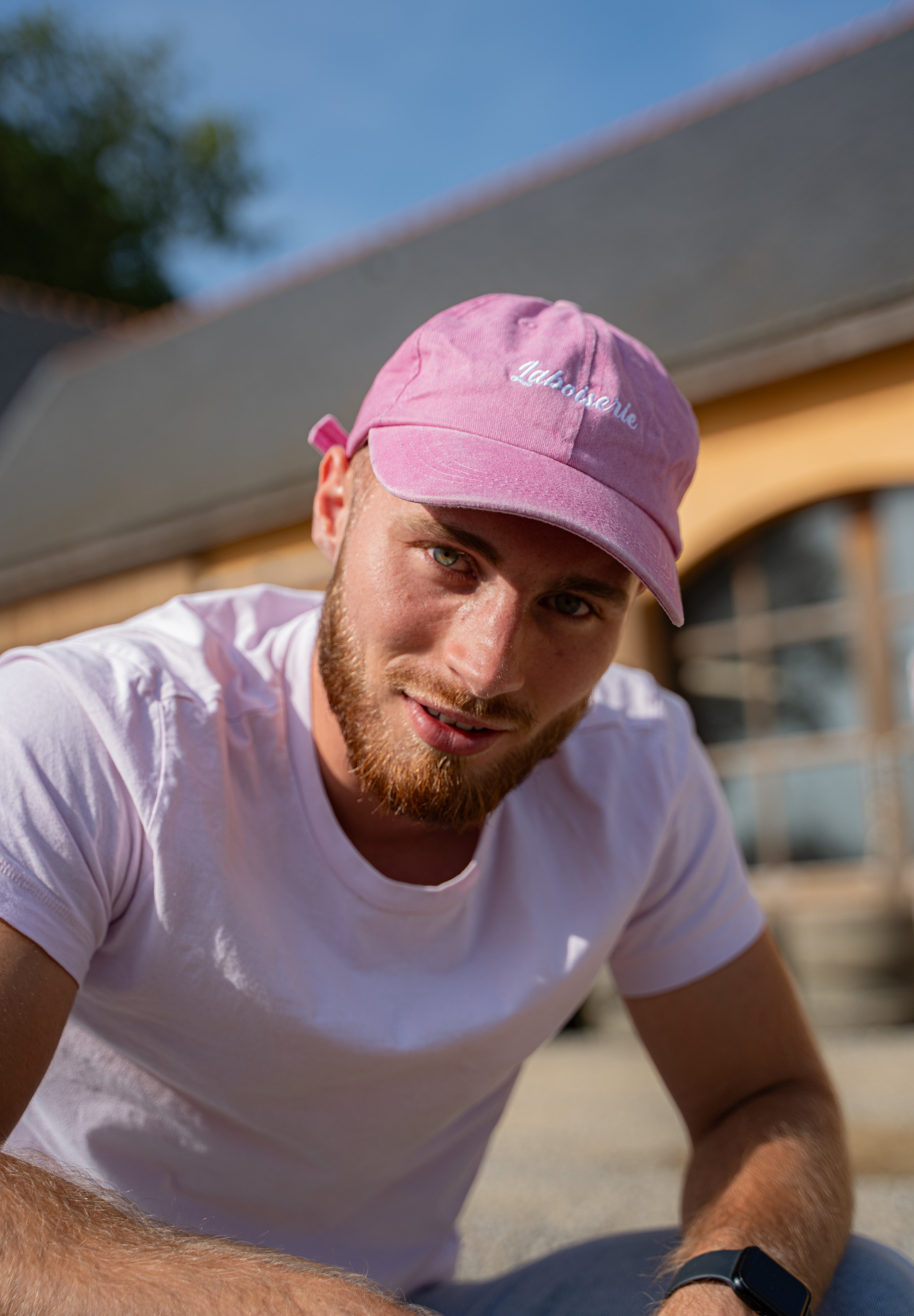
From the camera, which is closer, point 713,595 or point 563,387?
point 563,387

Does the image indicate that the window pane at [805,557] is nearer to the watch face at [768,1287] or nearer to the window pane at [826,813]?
the window pane at [826,813]

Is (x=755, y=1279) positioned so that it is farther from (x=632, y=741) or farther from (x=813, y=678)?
(x=813, y=678)

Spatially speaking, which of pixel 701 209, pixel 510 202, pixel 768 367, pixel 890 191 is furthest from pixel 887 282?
pixel 510 202

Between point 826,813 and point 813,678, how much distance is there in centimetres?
78

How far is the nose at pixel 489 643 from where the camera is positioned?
158 centimetres

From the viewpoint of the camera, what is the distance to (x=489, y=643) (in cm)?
159

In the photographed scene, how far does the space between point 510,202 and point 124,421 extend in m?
4.71

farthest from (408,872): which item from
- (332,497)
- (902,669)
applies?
(902,669)

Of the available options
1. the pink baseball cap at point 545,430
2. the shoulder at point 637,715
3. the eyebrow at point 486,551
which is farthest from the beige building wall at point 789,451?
the eyebrow at point 486,551

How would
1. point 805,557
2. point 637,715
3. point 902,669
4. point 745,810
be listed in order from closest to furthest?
point 637,715 < point 902,669 < point 805,557 < point 745,810

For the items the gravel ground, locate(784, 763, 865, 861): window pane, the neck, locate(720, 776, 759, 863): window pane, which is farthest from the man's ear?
locate(720, 776, 759, 863): window pane

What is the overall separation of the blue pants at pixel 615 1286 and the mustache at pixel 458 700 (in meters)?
0.78

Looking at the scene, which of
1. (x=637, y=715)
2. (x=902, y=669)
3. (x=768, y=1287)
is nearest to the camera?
(x=768, y=1287)

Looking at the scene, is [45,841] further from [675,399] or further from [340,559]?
[675,399]
